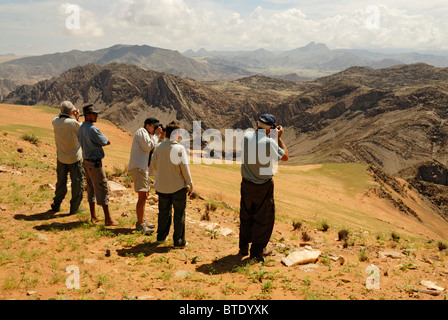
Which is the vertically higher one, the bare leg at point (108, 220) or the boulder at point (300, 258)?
the bare leg at point (108, 220)

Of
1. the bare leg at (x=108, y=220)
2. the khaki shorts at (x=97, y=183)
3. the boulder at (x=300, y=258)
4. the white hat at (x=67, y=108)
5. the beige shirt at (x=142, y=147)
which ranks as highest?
the white hat at (x=67, y=108)

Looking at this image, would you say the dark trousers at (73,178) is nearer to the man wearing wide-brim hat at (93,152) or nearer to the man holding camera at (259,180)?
the man wearing wide-brim hat at (93,152)

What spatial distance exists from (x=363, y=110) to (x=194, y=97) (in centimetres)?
6064

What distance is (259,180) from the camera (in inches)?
206

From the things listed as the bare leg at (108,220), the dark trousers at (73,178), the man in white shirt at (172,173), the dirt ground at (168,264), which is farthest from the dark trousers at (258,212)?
the dark trousers at (73,178)

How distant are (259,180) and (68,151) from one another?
423 cm

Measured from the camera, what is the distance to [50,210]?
694 centimetres

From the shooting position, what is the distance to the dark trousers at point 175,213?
18.2 ft

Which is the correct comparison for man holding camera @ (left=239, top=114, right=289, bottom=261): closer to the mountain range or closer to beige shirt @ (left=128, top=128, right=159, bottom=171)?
beige shirt @ (left=128, top=128, right=159, bottom=171)

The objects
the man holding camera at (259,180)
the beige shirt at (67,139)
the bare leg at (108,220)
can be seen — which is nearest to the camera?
the man holding camera at (259,180)

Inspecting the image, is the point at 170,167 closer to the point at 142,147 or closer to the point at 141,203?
the point at 142,147

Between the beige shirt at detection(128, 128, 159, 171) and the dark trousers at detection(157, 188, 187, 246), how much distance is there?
89cm

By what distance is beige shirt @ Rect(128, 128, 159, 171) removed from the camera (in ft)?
19.3

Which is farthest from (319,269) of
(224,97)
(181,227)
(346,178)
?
(224,97)
